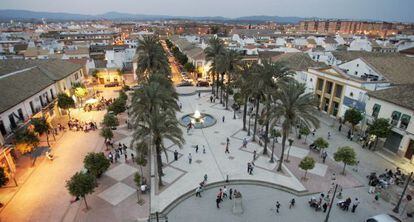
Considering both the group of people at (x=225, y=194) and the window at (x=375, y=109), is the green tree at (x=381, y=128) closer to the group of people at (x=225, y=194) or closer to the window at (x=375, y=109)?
the window at (x=375, y=109)

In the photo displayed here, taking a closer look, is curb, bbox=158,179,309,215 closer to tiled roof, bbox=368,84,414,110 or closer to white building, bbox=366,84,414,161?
white building, bbox=366,84,414,161

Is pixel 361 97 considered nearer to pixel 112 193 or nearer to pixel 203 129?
pixel 203 129

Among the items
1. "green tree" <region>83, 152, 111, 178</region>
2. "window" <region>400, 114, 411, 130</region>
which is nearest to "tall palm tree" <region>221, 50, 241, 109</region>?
"window" <region>400, 114, 411, 130</region>

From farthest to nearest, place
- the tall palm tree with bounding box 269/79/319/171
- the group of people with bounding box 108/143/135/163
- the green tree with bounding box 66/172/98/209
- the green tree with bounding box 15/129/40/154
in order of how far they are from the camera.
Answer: the group of people with bounding box 108/143/135/163, the green tree with bounding box 15/129/40/154, the tall palm tree with bounding box 269/79/319/171, the green tree with bounding box 66/172/98/209

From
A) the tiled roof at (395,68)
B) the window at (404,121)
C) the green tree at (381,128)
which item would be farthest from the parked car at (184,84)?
the window at (404,121)

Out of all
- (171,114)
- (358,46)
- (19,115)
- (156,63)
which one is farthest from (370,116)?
(358,46)

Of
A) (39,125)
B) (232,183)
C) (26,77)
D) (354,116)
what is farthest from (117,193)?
(354,116)

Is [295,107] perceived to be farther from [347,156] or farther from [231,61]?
[231,61]
